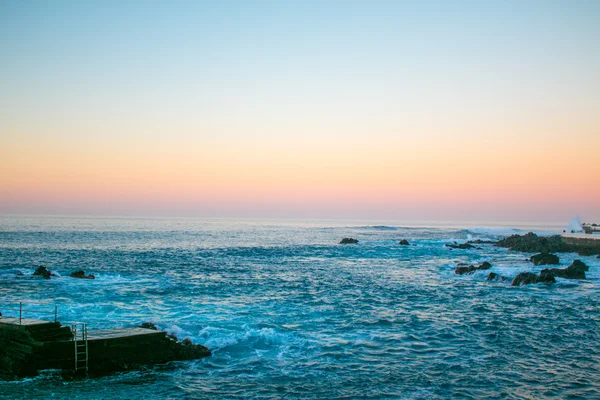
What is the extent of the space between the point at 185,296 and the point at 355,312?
35.3ft

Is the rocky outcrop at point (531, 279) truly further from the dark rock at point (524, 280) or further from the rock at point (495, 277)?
the rock at point (495, 277)

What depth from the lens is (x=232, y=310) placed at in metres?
23.8

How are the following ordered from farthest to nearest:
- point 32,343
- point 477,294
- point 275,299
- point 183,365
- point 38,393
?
1. point 477,294
2. point 275,299
3. point 183,365
4. point 32,343
5. point 38,393

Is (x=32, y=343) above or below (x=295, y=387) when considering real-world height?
above

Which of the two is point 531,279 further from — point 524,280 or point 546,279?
point 546,279

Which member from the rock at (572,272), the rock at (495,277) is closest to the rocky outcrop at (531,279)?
the rock at (572,272)

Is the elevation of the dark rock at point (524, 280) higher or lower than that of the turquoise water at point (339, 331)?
higher

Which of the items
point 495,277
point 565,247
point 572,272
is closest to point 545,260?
point 572,272

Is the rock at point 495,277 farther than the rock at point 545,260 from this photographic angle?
No

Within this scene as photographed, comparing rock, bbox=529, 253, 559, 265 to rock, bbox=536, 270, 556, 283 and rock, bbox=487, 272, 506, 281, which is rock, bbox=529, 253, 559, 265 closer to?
rock, bbox=487, 272, 506, 281

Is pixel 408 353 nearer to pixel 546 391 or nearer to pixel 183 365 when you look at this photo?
pixel 546 391

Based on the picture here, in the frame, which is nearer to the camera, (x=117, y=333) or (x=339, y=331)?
(x=117, y=333)

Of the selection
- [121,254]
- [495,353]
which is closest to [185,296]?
[495,353]

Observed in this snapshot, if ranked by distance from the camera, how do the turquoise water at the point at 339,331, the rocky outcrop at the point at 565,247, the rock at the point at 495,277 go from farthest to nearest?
the rocky outcrop at the point at 565,247, the rock at the point at 495,277, the turquoise water at the point at 339,331
